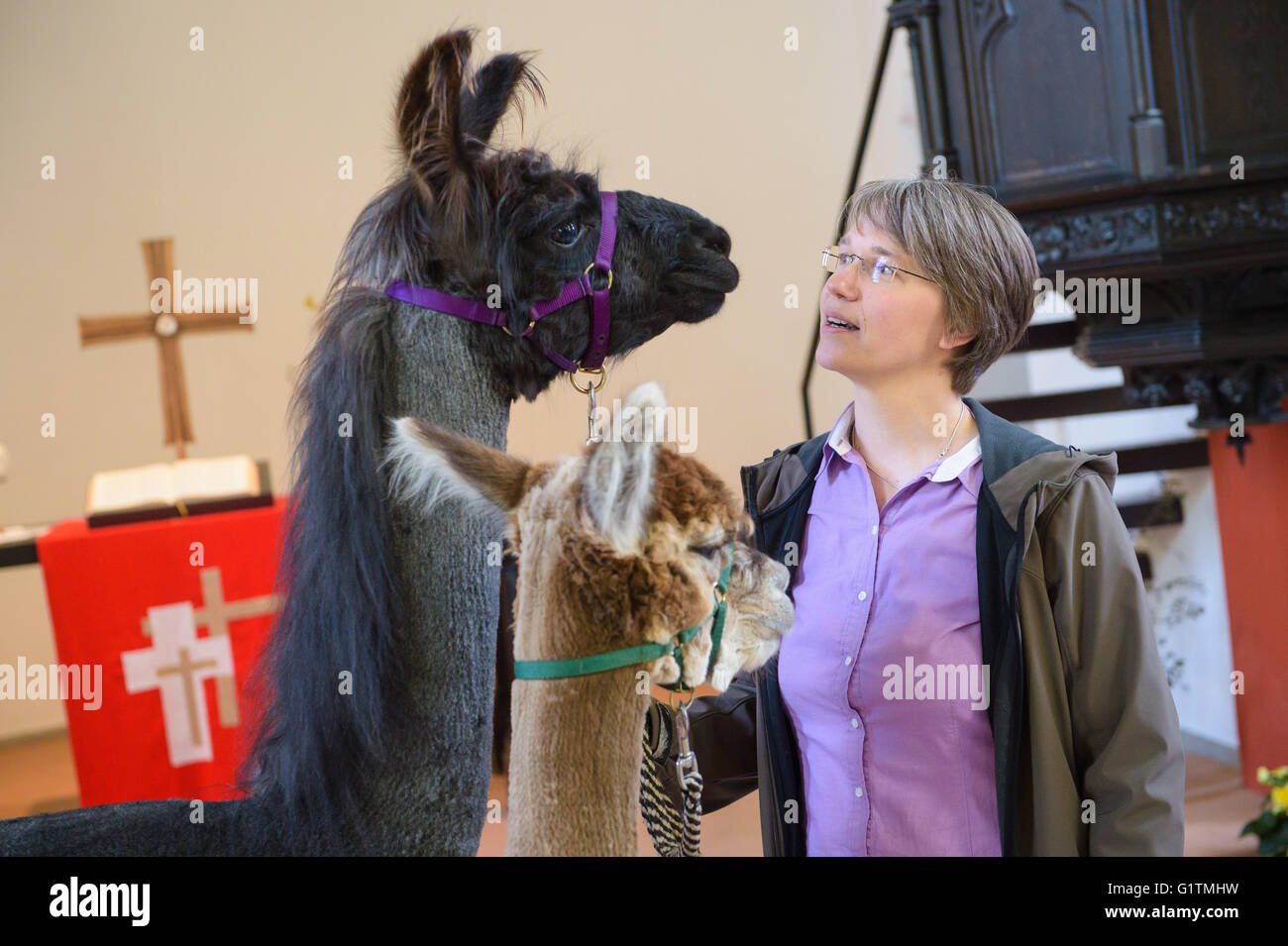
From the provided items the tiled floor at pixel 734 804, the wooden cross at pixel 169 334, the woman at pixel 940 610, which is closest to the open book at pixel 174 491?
the wooden cross at pixel 169 334

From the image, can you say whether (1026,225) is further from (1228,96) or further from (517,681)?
(517,681)

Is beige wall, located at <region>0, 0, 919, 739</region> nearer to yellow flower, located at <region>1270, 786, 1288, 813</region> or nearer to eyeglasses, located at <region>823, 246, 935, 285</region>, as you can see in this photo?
yellow flower, located at <region>1270, 786, 1288, 813</region>

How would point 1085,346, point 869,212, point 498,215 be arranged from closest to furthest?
point 498,215 → point 869,212 → point 1085,346

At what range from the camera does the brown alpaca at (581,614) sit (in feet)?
3.36

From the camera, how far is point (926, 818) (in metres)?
1.40

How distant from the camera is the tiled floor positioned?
409 centimetres

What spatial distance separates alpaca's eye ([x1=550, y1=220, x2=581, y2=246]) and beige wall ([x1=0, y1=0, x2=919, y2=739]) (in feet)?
15.2

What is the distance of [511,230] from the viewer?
1180mm

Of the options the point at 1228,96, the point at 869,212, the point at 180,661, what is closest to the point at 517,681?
the point at 869,212

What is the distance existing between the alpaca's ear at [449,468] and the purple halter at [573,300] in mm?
165

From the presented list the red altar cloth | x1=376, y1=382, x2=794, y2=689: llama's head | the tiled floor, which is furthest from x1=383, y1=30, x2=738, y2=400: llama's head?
the tiled floor

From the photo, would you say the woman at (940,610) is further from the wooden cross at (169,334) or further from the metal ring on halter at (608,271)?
the wooden cross at (169,334)

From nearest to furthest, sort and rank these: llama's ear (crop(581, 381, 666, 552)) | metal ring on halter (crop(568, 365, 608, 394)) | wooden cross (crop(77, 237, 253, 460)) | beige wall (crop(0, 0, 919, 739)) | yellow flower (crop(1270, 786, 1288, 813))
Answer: llama's ear (crop(581, 381, 666, 552)) < metal ring on halter (crop(568, 365, 608, 394)) < yellow flower (crop(1270, 786, 1288, 813)) < wooden cross (crop(77, 237, 253, 460)) < beige wall (crop(0, 0, 919, 739))
